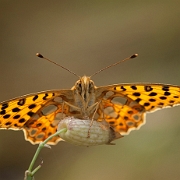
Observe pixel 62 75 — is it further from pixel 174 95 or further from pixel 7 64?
pixel 174 95

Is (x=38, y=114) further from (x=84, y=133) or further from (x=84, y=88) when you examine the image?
(x=84, y=133)

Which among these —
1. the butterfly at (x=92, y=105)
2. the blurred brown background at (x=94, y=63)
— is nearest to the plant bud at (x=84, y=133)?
the butterfly at (x=92, y=105)

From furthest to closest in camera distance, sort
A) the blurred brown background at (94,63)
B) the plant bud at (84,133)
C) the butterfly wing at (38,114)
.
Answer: the blurred brown background at (94,63) → the butterfly wing at (38,114) → the plant bud at (84,133)

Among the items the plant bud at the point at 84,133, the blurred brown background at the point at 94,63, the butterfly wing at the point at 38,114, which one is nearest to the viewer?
the plant bud at the point at 84,133

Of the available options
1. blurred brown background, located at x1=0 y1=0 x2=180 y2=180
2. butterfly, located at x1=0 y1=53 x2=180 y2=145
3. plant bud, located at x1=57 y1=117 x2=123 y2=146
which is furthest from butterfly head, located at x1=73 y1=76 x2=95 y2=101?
blurred brown background, located at x1=0 y1=0 x2=180 y2=180

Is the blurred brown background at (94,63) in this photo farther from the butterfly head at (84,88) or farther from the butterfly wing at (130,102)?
the butterfly head at (84,88)

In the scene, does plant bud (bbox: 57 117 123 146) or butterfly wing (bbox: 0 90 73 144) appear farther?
butterfly wing (bbox: 0 90 73 144)

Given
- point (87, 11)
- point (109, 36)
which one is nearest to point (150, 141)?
point (109, 36)

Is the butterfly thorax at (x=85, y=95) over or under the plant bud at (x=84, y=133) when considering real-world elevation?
over

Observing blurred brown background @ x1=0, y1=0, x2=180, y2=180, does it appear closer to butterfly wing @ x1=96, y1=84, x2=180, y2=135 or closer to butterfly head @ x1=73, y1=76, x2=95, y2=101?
butterfly wing @ x1=96, y1=84, x2=180, y2=135
